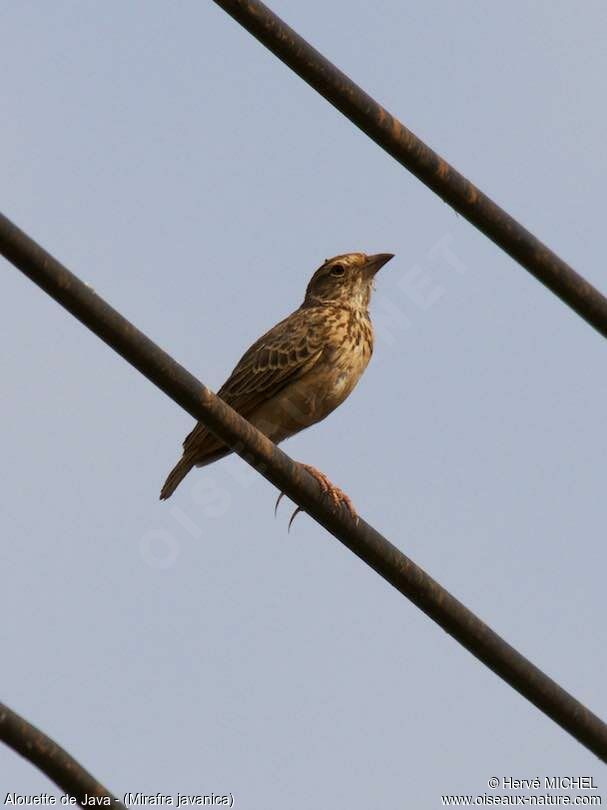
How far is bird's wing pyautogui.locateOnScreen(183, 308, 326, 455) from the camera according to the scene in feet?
33.9

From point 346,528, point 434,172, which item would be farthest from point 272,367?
point 346,528

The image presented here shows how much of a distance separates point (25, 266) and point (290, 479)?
137cm

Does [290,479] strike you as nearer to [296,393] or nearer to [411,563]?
[411,563]

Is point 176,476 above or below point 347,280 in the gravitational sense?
below

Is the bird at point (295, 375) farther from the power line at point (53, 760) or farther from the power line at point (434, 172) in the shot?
the power line at point (53, 760)

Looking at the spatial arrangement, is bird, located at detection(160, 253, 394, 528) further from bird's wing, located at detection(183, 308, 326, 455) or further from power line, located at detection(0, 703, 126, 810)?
power line, located at detection(0, 703, 126, 810)

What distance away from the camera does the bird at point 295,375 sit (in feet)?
33.8

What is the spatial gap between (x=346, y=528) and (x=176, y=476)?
16.7 ft

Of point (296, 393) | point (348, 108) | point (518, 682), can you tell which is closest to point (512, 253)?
point (348, 108)

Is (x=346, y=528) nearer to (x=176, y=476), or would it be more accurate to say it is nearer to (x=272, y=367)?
(x=272, y=367)

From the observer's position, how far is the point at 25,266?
491 centimetres

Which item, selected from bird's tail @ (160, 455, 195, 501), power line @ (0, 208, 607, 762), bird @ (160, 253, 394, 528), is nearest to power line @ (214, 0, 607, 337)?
power line @ (0, 208, 607, 762)

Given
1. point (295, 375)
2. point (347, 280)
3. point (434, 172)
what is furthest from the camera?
point (347, 280)

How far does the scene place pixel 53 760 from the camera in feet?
14.9
